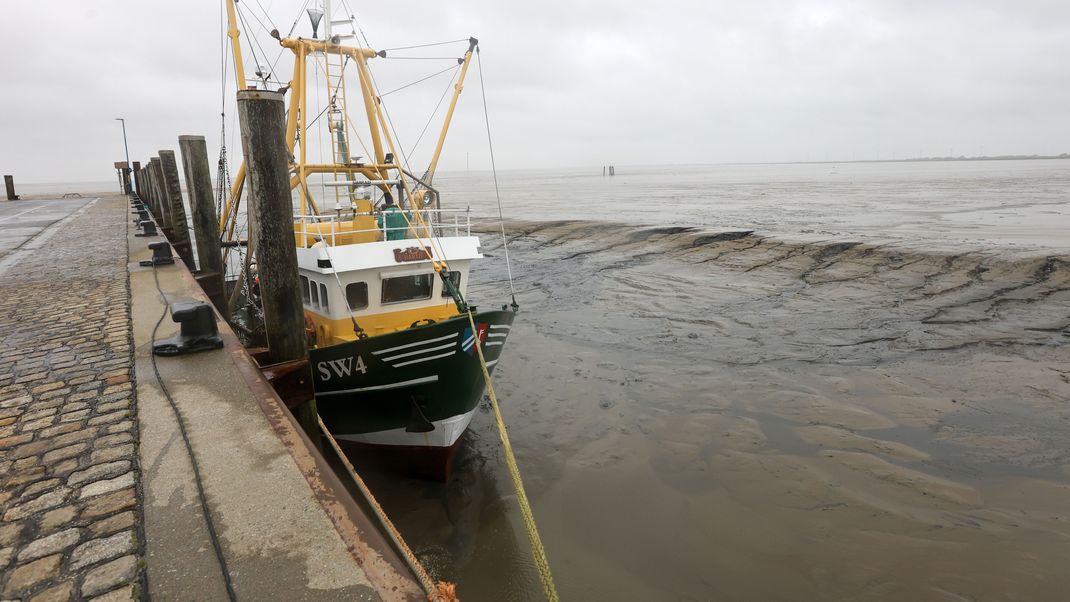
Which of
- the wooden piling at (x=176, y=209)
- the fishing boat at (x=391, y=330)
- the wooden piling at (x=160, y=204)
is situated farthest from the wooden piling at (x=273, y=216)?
the wooden piling at (x=160, y=204)

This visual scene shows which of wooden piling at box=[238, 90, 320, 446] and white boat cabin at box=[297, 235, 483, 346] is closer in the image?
wooden piling at box=[238, 90, 320, 446]

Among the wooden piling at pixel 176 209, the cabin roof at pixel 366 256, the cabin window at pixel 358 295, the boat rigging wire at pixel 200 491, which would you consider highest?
the wooden piling at pixel 176 209

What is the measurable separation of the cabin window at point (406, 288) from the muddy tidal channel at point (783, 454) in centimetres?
258

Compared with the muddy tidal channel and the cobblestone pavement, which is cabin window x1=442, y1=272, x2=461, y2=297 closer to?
the muddy tidal channel

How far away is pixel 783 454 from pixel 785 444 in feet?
0.98

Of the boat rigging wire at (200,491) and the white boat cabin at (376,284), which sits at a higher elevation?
the white boat cabin at (376,284)

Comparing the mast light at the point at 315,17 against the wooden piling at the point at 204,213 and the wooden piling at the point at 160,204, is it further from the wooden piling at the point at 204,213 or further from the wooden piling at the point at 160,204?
the wooden piling at the point at 160,204

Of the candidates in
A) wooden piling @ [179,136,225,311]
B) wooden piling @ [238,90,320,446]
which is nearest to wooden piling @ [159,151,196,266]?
wooden piling @ [179,136,225,311]

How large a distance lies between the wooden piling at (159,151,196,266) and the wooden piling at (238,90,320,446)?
10808 millimetres

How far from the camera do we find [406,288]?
27.4ft

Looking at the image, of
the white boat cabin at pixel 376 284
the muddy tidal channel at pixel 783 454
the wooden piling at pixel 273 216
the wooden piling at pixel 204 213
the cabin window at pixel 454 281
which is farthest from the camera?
the wooden piling at pixel 204 213

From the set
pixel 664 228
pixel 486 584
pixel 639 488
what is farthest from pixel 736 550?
pixel 664 228

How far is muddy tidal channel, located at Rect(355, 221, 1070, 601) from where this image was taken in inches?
Result: 234

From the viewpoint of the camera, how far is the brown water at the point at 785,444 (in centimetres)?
598
